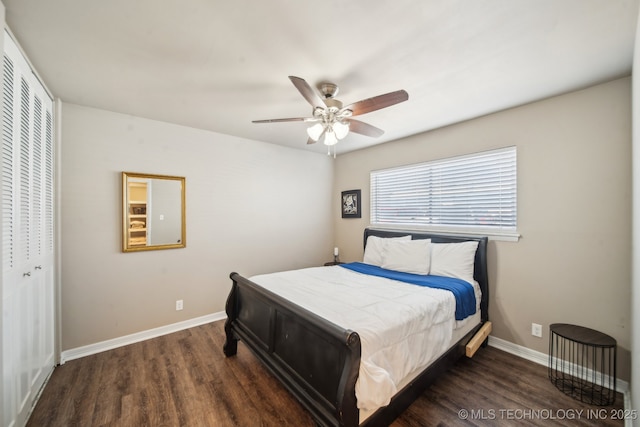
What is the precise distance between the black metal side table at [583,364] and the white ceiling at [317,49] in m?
2.15

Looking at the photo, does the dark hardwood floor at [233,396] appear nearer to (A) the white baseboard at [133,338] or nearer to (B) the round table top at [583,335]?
(A) the white baseboard at [133,338]

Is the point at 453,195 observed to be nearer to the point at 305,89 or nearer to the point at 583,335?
the point at 583,335

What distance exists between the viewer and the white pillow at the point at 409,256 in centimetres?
312

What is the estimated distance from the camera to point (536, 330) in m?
2.63

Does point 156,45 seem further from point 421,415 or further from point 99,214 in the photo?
point 421,415

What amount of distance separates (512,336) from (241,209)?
3.66 meters

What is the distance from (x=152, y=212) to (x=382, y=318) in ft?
9.34

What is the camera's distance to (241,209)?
3838 mm

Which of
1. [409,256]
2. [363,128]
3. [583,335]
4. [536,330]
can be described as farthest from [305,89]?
[536,330]

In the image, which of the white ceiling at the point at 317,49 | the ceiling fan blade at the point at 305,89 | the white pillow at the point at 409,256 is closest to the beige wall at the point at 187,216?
the white ceiling at the point at 317,49

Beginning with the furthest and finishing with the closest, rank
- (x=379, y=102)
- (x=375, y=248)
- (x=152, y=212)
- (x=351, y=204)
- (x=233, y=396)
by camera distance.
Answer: (x=351, y=204) < (x=375, y=248) < (x=152, y=212) < (x=233, y=396) < (x=379, y=102)

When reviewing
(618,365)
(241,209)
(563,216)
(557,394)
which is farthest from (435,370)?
(241,209)

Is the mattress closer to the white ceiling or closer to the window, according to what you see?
the window

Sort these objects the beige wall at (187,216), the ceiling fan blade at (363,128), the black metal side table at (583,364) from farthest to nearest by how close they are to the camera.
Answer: the beige wall at (187,216) < the ceiling fan blade at (363,128) < the black metal side table at (583,364)
